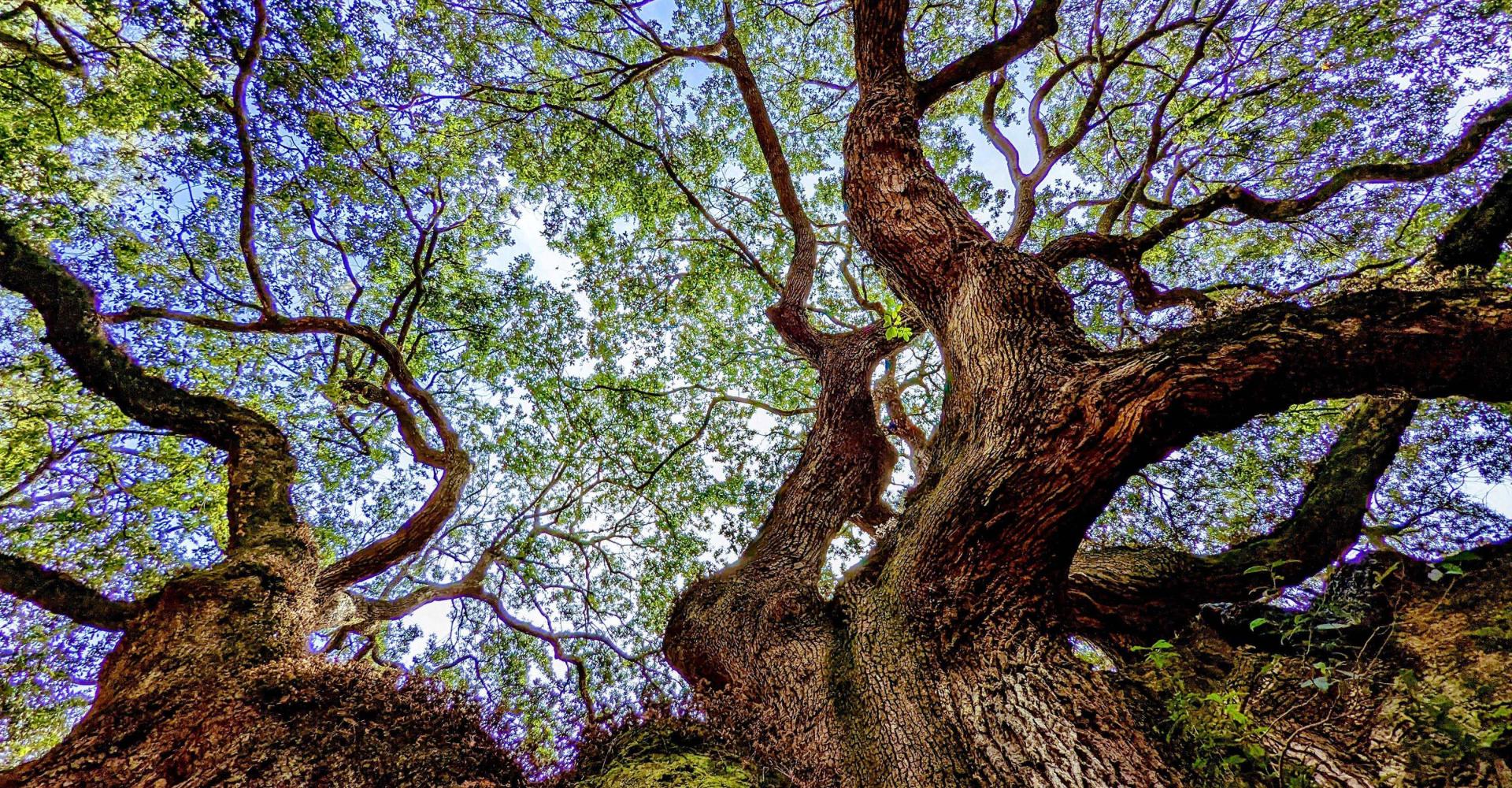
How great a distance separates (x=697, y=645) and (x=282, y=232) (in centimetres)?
796

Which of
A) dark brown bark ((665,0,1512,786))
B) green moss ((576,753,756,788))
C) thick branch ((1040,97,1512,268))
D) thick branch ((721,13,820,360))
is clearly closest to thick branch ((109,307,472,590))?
dark brown bark ((665,0,1512,786))

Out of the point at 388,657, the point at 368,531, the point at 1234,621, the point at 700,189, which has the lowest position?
the point at 1234,621

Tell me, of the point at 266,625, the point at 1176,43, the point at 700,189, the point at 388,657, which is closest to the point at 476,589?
the point at 388,657

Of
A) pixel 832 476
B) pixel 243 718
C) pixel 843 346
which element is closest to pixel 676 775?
pixel 243 718

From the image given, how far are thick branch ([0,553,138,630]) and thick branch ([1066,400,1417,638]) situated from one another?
734 cm

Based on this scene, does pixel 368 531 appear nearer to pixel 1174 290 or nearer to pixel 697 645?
pixel 697 645

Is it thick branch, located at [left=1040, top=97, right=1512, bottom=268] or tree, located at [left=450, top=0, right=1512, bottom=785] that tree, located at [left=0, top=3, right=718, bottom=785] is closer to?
tree, located at [left=450, top=0, right=1512, bottom=785]

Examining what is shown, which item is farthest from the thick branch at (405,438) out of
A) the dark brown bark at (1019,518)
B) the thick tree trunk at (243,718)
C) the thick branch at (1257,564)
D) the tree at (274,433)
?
the thick branch at (1257,564)

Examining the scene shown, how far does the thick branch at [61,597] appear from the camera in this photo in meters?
4.07

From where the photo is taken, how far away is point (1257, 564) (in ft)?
12.2

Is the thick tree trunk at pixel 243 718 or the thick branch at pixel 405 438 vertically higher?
the thick branch at pixel 405 438

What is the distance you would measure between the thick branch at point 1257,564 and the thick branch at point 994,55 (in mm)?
4505

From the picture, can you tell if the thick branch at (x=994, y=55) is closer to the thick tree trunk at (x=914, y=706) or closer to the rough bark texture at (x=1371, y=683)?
the thick tree trunk at (x=914, y=706)

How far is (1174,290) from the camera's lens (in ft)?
17.9
